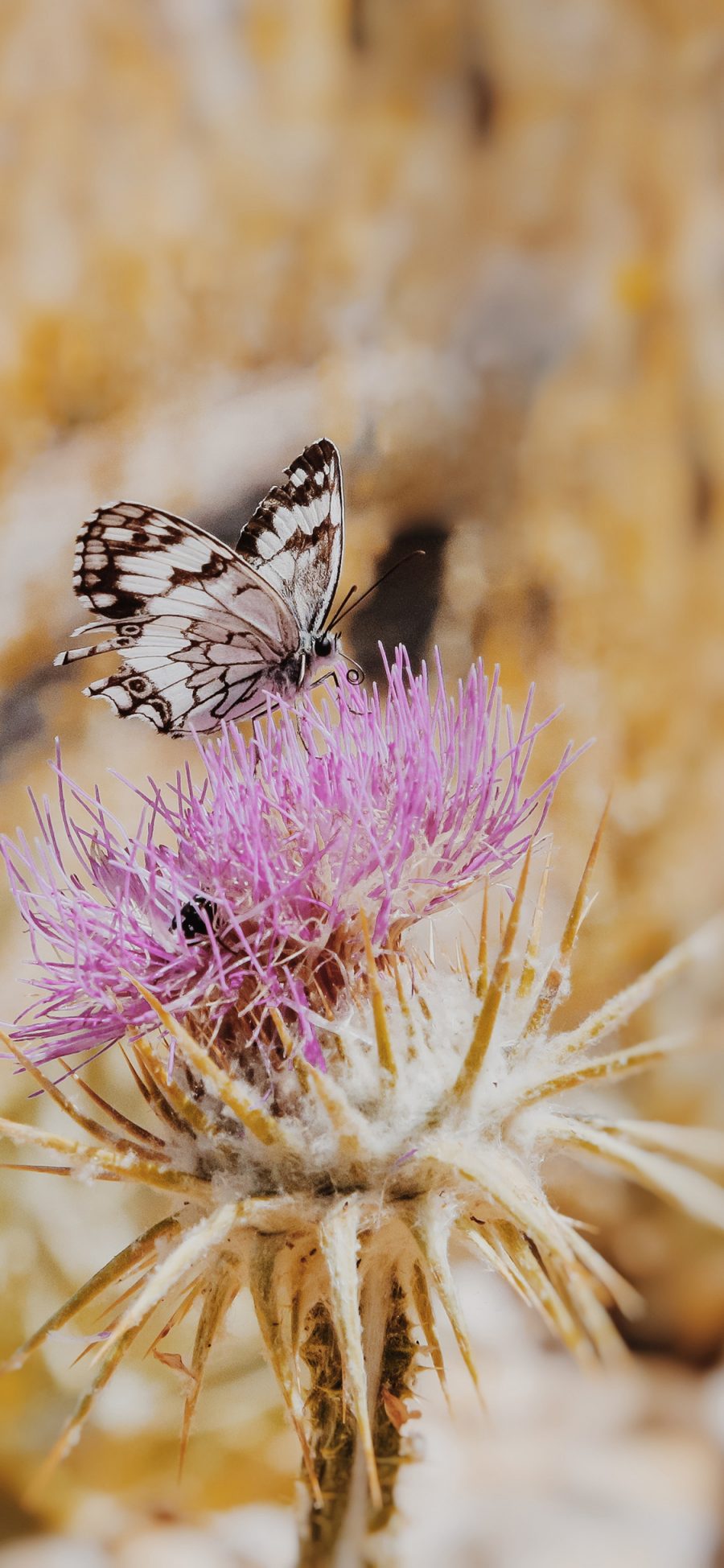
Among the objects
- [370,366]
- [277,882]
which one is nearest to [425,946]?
[277,882]

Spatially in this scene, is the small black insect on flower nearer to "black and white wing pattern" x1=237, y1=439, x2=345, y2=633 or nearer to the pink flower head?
the pink flower head

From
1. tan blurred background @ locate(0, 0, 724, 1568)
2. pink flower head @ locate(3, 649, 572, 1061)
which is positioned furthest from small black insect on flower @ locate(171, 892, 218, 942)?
tan blurred background @ locate(0, 0, 724, 1568)

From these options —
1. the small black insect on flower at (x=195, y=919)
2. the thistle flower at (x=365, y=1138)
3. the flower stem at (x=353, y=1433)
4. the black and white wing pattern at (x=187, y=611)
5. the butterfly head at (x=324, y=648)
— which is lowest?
the flower stem at (x=353, y=1433)

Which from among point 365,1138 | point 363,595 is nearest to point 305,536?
point 363,595

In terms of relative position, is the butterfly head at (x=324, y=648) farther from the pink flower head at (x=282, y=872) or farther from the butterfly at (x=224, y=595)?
the pink flower head at (x=282, y=872)

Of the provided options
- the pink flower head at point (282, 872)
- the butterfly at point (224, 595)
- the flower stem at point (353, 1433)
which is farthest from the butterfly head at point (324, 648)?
the flower stem at point (353, 1433)

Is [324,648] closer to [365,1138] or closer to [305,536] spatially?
[305,536]
